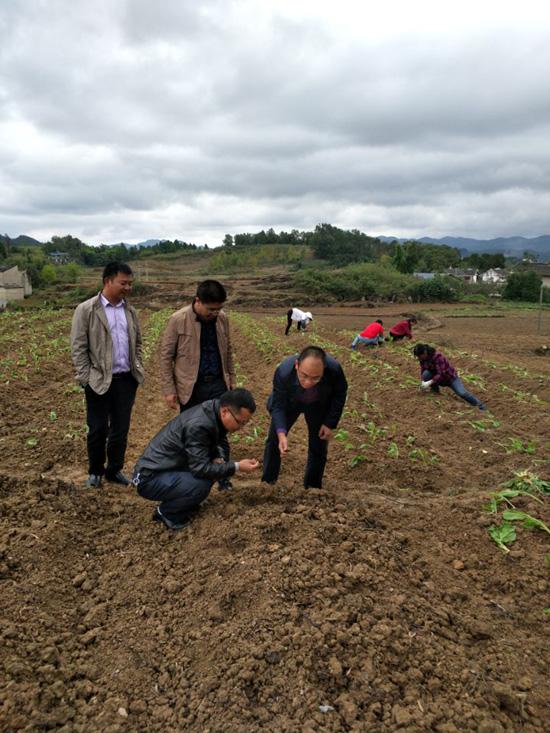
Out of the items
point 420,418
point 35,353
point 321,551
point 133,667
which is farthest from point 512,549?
point 35,353

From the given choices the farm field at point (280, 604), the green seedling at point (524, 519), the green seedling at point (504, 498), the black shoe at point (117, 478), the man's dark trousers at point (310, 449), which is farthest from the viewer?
the black shoe at point (117, 478)

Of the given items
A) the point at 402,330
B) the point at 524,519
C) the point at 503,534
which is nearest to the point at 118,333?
the point at 503,534

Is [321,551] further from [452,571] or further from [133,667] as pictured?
[133,667]

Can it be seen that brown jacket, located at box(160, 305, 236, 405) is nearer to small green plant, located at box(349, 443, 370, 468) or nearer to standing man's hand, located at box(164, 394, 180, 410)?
standing man's hand, located at box(164, 394, 180, 410)

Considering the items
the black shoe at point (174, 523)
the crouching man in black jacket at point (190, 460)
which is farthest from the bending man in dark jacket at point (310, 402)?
the black shoe at point (174, 523)

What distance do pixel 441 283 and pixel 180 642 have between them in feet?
134

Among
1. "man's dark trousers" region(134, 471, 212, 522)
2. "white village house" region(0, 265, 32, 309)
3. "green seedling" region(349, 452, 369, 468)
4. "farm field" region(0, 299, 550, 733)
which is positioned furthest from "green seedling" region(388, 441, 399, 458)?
"white village house" region(0, 265, 32, 309)

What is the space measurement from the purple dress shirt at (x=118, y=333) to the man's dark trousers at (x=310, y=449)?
4.57 feet

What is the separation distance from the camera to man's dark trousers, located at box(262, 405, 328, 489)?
404 centimetres

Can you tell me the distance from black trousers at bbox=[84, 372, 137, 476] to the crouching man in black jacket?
2.43 ft

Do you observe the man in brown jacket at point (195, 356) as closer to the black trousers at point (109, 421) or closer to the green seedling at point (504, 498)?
the black trousers at point (109, 421)

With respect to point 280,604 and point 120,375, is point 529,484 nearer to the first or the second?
point 280,604

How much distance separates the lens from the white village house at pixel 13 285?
39.1m

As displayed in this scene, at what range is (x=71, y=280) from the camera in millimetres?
54375
